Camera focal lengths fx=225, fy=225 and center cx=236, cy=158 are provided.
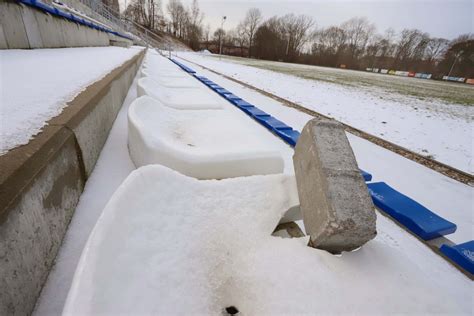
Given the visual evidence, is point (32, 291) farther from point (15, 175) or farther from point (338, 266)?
point (338, 266)

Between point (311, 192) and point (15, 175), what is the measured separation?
138 cm

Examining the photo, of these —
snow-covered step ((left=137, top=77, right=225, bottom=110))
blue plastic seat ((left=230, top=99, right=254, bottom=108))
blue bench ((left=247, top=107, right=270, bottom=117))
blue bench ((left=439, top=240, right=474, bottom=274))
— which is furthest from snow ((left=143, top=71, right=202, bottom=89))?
blue bench ((left=439, top=240, right=474, bottom=274))

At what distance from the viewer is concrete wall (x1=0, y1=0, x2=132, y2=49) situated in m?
3.16

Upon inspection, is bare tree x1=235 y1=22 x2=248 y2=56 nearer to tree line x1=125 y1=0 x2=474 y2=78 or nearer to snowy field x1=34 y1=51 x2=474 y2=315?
tree line x1=125 y1=0 x2=474 y2=78

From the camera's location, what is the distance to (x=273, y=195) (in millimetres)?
1594

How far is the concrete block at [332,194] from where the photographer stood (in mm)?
1149

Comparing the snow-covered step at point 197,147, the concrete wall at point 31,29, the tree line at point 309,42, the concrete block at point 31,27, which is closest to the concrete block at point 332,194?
the snow-covered step at point 197,147

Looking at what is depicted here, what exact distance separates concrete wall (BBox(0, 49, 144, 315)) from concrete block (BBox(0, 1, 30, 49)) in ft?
9.65

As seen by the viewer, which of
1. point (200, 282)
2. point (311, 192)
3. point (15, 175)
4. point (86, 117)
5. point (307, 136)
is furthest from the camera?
point (86, 117)

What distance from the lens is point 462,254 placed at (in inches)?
66.8

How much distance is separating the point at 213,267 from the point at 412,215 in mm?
1933

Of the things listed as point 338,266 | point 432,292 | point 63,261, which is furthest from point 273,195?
point 63,261

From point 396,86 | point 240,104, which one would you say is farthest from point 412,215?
point 396,86

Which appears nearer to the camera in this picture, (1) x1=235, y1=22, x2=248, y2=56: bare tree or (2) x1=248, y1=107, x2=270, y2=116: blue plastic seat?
(2) x1=248, y1=107, x2=270, y2=116: blue plastic seat
